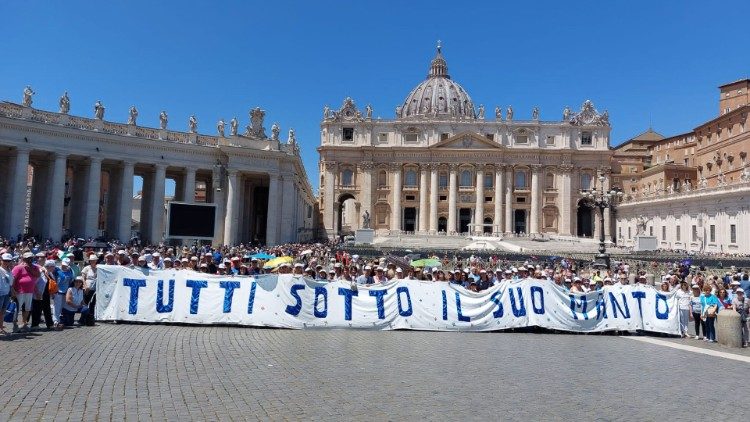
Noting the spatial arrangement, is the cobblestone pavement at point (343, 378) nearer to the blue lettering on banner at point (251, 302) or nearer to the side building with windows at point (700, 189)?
the blue lettering on banner at point (251, 302)

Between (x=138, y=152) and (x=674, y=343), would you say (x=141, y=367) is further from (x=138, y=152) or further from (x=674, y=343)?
(x=138, y=152)

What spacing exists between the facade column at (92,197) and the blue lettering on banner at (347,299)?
28.4m

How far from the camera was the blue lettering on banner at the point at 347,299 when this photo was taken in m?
14.1

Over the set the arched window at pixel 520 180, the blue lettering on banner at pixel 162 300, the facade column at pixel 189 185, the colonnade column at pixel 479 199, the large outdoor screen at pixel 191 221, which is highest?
the arched window at pixel 520 180

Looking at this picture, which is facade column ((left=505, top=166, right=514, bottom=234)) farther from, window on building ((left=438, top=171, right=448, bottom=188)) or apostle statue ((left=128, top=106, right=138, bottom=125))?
apostle statue ((left=128, top=106, right=138, bottom=125))

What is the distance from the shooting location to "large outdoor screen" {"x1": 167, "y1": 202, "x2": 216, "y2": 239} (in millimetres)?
30609

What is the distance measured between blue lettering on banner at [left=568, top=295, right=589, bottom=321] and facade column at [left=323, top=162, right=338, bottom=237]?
248 feet

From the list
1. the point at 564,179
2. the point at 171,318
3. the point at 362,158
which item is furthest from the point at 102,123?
the point at 564,179

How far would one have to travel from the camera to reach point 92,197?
36969 mm

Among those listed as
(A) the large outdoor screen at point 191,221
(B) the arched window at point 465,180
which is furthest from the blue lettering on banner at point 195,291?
(B) the arched window at point 465,180

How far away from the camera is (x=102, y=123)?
3719cm

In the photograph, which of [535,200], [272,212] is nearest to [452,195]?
[535,200]

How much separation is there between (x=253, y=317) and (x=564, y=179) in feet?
272

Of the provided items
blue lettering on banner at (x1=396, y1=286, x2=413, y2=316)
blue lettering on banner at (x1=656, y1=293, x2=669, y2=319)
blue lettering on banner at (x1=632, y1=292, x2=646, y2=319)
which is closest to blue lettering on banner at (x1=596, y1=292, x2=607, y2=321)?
blue lettering on banner at (x1=632, y1=292, x2=646, y2=319)
